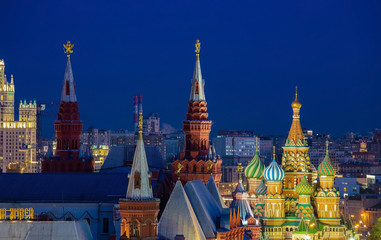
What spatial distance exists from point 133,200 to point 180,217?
3.95 m

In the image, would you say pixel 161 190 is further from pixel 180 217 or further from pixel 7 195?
pixel 180 217

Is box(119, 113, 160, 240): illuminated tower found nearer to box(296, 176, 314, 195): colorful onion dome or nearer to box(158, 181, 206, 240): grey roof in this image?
box(158, 181, 206, 240): grey roof

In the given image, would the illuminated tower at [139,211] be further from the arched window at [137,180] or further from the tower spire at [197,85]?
the tower spire at [197,85]

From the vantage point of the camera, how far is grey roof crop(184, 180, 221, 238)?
7506 cm

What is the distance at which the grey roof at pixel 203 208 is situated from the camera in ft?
246

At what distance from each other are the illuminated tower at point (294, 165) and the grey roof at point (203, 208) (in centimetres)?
2950

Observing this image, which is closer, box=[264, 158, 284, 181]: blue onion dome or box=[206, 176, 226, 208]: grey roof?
box=[206, 176, 226, 208]: grey roof

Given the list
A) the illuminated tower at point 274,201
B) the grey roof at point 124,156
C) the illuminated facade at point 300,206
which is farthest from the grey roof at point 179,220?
the illuminated tower at point 274,201

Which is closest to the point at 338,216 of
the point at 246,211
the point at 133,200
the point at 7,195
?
the point at 246,211

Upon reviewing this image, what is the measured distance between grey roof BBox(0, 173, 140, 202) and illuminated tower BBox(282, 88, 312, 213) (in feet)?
75.0

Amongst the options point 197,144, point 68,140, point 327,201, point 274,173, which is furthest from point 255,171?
point 68,140

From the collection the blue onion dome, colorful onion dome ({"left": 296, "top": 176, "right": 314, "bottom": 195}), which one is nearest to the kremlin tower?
the blue onion dome

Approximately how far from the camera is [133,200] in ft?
224

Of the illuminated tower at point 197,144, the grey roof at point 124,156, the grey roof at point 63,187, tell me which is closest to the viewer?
the grey roof at point 63,187
